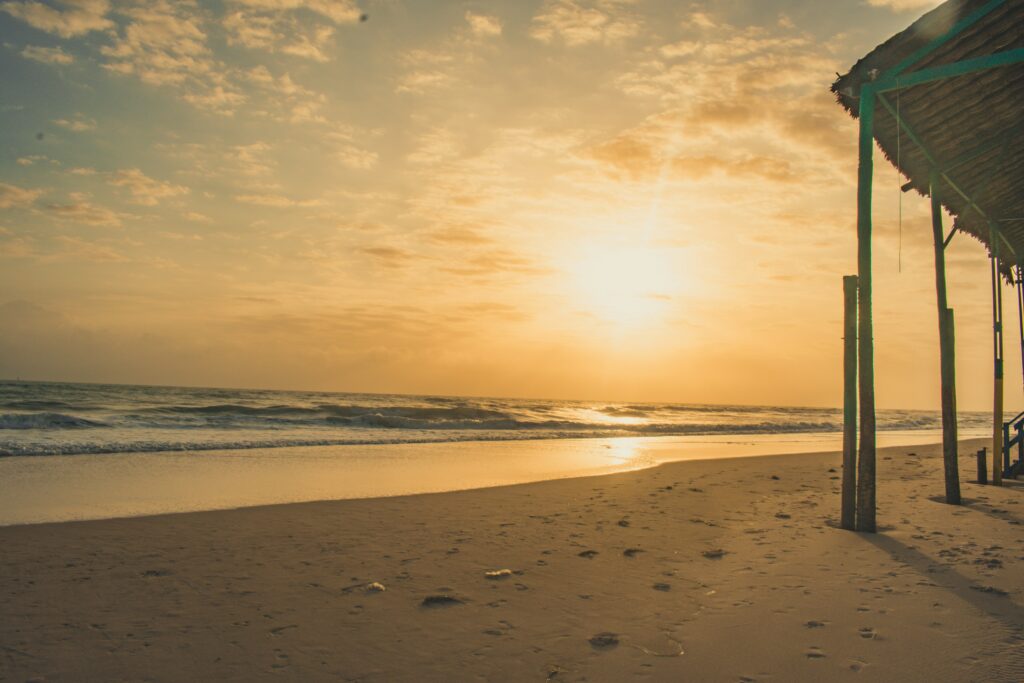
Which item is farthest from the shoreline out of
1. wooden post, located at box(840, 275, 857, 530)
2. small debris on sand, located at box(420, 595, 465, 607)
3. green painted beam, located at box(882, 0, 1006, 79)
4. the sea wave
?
the sea wave

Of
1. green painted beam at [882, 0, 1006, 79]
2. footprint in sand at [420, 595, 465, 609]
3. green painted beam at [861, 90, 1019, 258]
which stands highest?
green painted beam at [882, 0, 1006, 79]

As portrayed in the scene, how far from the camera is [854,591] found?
5641mm

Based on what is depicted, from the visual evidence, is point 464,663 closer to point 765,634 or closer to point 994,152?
point 765,634

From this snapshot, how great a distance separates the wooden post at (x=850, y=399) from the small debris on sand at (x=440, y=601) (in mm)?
5330

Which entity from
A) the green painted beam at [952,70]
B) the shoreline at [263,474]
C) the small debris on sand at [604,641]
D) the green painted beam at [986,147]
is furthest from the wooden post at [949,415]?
the small debris on sand at [604,641]

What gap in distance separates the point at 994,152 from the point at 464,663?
10.9 m

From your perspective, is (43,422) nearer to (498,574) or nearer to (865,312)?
(498,574)

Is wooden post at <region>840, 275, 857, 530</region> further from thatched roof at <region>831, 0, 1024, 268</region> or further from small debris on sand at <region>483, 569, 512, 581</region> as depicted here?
small debris on sand at <region>483, 569, 512, 581</region>

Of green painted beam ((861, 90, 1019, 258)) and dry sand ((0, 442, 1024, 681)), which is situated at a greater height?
green painted beam ((861, 90, 1019, 258))

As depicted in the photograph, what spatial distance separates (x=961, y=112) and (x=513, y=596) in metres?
8.80

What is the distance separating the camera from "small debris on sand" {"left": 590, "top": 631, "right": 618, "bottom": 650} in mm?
4527

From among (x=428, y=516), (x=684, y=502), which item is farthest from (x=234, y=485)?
(x=684, y=502)

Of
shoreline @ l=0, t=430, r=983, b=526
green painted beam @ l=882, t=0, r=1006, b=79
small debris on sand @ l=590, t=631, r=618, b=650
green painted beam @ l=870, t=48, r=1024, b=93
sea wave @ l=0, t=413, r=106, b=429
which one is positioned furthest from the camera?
sea wave @ l=0, t=413, r=106, b=429

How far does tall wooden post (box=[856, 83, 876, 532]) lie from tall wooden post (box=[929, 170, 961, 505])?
3026 mm
